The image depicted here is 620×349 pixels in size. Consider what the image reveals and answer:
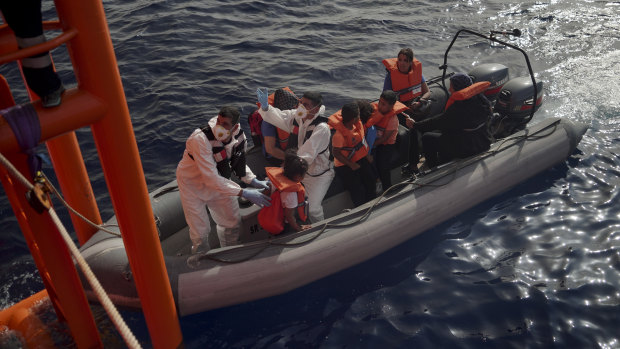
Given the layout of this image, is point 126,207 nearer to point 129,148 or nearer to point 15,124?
point 129,148

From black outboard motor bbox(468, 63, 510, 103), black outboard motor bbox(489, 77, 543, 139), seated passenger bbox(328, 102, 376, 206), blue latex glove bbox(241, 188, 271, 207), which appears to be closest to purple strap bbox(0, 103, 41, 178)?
blue latex glove bbox(241, 188, 271, 207)

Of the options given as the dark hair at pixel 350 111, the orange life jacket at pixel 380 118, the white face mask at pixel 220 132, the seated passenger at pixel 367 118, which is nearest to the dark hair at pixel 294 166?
the white face mask at pixel 220 132

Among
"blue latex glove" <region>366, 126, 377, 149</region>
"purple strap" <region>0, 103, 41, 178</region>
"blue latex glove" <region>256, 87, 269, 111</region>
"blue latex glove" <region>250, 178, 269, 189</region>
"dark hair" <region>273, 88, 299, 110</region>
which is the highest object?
"purple strap" <region>0, 103, 41, 178</region>

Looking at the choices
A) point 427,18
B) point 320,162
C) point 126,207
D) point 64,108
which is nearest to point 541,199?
point 320,162

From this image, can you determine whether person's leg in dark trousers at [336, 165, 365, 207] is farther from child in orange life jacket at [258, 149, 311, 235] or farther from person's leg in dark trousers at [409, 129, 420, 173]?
person's leg in dark trousers at [409, 129, 420, 173]

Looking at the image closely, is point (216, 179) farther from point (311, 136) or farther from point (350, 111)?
point (350, 111)

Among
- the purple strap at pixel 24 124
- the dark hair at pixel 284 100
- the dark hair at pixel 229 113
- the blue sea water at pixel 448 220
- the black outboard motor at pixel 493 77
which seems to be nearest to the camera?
the purple strap at pixel 24 124

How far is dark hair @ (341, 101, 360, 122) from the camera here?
509 centimetres

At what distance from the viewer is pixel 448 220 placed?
6.09m

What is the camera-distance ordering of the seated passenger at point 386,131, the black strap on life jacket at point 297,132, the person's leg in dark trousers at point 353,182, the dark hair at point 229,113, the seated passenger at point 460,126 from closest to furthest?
the dark hair at point 229,113 → the black strap on life jacket at point 297,132 → the seated passenger at point 386,131 → the person's leg in dark trousers at point 353,182 → the seated passenger at point 460,126

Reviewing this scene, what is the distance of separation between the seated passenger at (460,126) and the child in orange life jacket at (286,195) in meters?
2.20

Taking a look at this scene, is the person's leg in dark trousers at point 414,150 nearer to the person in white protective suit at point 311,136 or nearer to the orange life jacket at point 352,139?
the orange life jacket at point 352,139

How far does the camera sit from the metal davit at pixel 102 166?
2738 millimetres

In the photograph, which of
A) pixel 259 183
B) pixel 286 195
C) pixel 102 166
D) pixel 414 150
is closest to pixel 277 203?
pixel 286 195
